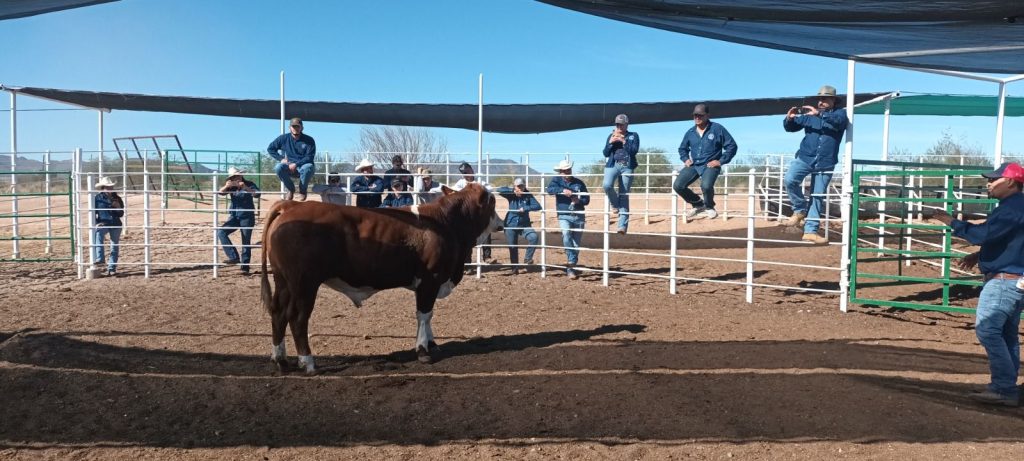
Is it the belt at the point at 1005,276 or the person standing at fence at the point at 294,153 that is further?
the person standing at fence at the point at 294,153

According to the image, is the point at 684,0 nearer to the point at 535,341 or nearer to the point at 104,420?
the point at 535,341

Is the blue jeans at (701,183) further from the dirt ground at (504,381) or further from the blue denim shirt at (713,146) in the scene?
the dirt ground at (504,381)

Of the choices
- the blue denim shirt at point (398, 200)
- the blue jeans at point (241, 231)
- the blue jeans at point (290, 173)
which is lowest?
the blue jeans at point (241, 231)

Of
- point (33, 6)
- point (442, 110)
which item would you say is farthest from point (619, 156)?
point (442, 110)

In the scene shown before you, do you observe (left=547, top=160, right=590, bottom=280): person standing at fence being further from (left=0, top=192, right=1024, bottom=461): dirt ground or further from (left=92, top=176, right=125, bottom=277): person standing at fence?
(left=92, top=176, right=125, bottom=277): person standing at fence

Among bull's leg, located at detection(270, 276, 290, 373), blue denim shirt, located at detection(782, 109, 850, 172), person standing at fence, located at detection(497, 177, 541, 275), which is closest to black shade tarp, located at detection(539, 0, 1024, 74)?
blue denim shirt, located at detection(782, 109, 850, 172)

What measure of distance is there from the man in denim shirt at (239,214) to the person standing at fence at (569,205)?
462cm

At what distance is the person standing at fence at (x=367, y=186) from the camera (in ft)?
36.5

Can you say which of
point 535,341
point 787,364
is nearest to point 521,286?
point 535,341

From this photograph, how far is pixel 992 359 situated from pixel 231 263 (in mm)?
10368

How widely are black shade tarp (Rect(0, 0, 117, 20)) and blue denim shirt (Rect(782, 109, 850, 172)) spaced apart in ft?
24.2

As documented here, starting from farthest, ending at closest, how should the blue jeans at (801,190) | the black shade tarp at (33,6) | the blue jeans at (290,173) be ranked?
the blue jeans at (290,173), the blue jeans at (801,190), the black shade tarp at (33,6)

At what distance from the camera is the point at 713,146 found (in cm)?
893

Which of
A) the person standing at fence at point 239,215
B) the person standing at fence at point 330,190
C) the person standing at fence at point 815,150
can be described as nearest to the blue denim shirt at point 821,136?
the person standing at fence at point 815,150
